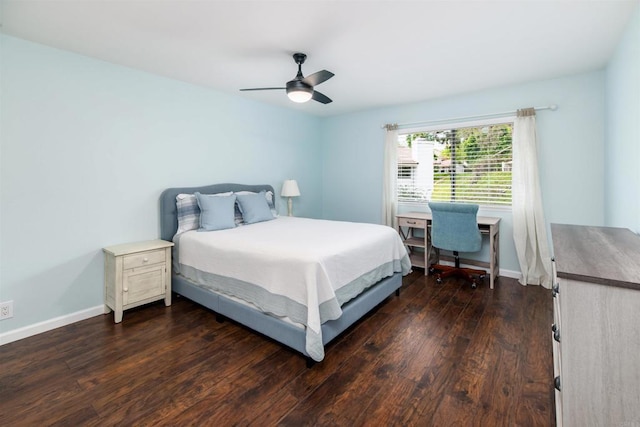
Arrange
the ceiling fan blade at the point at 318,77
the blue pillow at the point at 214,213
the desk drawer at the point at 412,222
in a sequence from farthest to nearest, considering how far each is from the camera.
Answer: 1. the desk drawer at the point at 412,222
2. the blue pillow at the point at 214,213
3. the ceiling fan blade at the point at 318,77

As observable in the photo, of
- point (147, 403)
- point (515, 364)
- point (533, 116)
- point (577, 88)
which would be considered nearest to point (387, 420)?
point (515, 364)

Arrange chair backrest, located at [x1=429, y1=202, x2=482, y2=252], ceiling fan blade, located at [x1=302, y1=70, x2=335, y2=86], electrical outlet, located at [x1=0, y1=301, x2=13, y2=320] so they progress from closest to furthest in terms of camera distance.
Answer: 1. electrical outlet, located at [x1=0, y1=301, x2=13, y2=320]
2. ceiling fan blade, located at [x1=302, y1=70, x2=335, y2=86]
3. chair backrest, located at [x1=429, y1=202, x2=482, y2=252]

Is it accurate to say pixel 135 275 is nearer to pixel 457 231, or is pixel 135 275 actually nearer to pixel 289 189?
pixel 289 189

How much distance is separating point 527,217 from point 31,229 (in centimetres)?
503

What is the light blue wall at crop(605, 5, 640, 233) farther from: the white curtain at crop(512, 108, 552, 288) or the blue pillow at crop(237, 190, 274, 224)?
the blue pillow at crop(237, 190, 274, 224)

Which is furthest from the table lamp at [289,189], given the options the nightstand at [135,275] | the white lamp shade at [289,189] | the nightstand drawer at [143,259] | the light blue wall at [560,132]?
the nightstand drawer at [143,259]

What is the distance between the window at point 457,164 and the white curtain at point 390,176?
15 centimetres

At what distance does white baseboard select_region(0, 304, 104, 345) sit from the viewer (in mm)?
2328

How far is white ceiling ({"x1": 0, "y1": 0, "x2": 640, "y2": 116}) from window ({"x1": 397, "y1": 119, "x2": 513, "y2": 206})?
80 cm

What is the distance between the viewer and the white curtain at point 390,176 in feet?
14.8

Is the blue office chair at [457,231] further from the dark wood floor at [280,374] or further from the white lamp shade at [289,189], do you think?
the white lamp shade at [289,189]

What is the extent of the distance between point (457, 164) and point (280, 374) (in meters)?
3.59

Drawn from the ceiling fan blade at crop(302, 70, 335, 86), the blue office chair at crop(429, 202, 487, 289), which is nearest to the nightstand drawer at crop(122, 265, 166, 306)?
the ceiling fan blade at crop(302, 70, 335, 86)

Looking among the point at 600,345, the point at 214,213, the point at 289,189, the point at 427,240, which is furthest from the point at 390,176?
the point at 600,345
